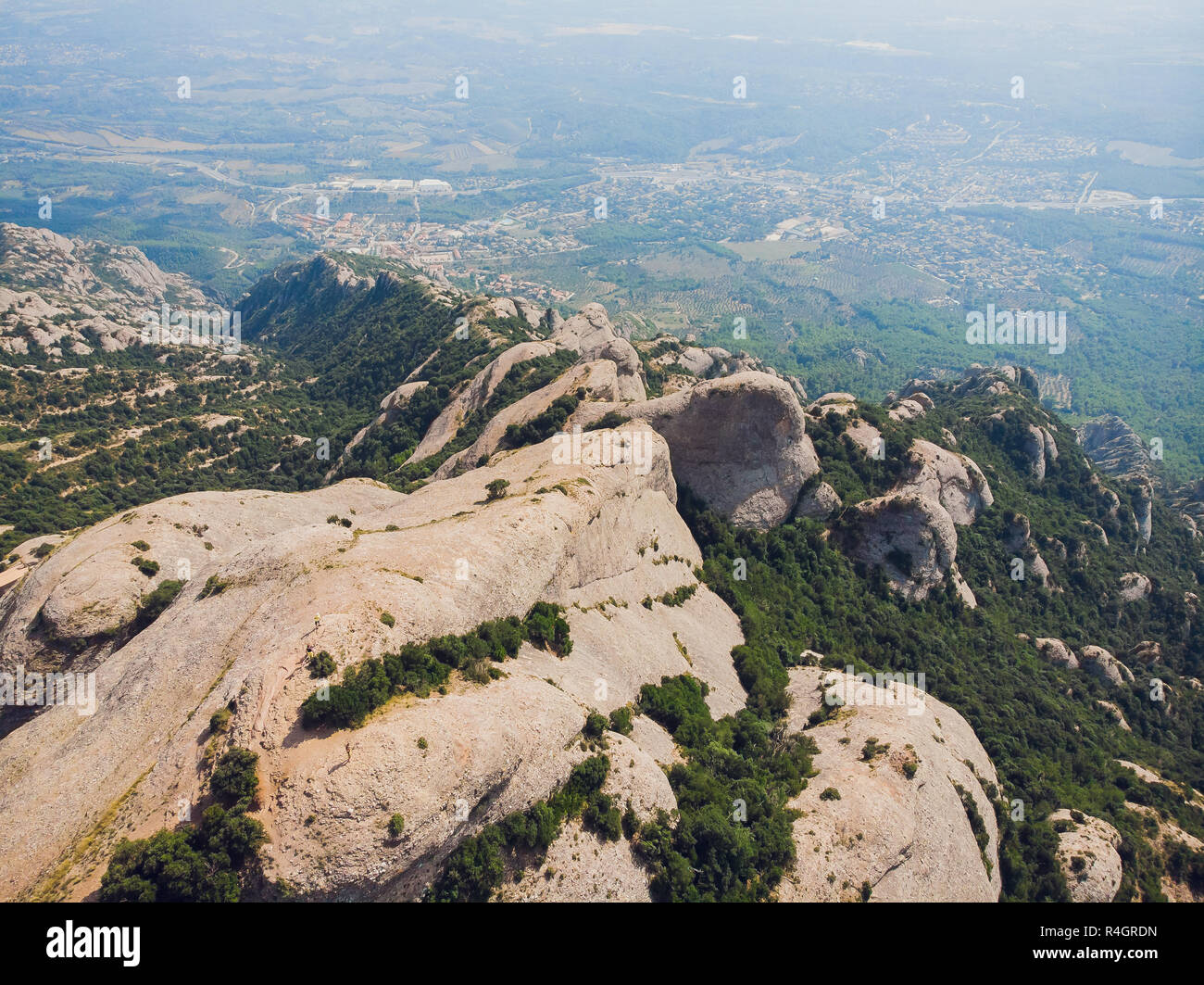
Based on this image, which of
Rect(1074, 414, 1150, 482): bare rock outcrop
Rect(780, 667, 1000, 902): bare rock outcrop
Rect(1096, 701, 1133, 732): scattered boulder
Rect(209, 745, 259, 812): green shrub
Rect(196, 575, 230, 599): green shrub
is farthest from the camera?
Rect(1074, 414, 1150, 482): bare rock outcrop

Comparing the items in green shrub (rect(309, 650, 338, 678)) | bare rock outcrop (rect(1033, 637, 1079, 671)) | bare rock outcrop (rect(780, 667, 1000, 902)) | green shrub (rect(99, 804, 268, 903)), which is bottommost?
bare rock outcrop (rect(1033, 637, 1079, 671))

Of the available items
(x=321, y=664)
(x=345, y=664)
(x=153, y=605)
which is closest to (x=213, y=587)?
(x=153, y=605)

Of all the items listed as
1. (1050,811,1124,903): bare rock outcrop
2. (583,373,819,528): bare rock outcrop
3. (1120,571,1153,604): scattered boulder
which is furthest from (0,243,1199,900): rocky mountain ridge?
(1120,571,1153,604): scattered boulder

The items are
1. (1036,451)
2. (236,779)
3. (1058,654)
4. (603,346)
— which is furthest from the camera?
(1036,451)

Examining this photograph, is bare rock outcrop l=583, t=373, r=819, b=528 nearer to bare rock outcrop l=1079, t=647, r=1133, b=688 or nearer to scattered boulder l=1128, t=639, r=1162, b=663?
bare rock outcrop l=1079, t=647, r=1133, b=688

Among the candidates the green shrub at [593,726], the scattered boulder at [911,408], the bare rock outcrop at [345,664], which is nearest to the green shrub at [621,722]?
the bare rock outcrop at [345,664]

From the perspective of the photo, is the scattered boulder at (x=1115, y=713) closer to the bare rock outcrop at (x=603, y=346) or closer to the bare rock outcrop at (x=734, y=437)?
the bare rock outcrop at (x=734, y=437)

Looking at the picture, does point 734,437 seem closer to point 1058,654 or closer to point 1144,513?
point 1058,654
